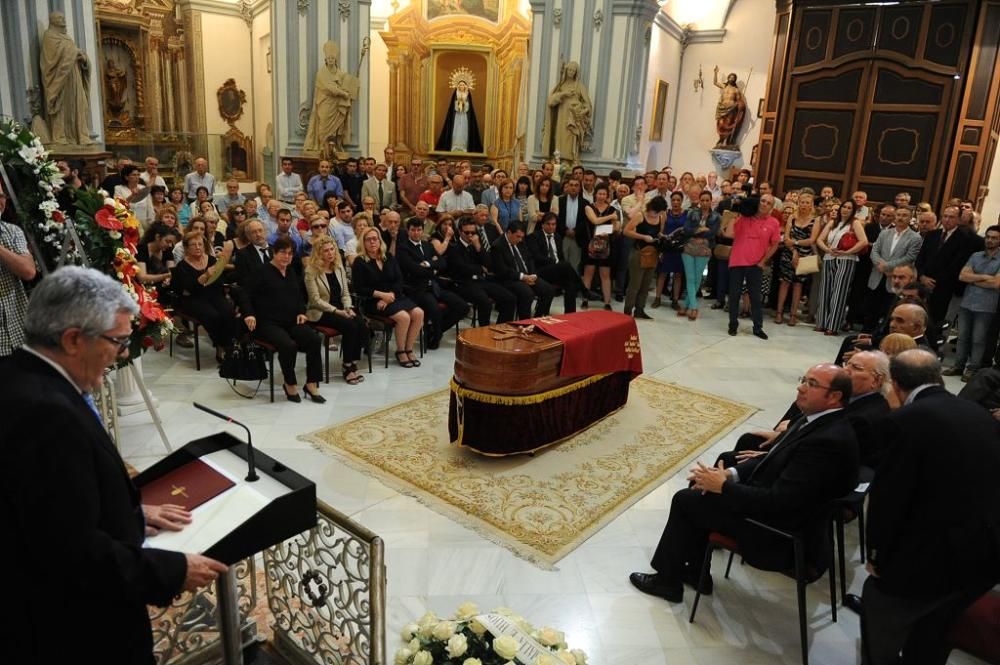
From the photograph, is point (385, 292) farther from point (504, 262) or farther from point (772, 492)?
point (772, 492)

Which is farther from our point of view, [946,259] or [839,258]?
[839,258]

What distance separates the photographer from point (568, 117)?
12672 millimetres

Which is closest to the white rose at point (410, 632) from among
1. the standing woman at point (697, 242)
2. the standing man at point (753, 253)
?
the standing man at point (753, 253)

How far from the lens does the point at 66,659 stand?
5.66ft

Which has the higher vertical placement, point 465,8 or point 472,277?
point 465,8

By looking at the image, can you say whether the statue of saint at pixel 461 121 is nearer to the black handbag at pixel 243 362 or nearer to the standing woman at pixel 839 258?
the standing woman at pixel 839 258

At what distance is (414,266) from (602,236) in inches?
115

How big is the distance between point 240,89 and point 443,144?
15.7ft

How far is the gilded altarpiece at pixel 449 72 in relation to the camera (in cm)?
1518

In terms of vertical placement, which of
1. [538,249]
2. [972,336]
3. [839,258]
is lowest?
[972,336]

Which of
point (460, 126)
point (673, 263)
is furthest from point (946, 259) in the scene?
point (460, 126)

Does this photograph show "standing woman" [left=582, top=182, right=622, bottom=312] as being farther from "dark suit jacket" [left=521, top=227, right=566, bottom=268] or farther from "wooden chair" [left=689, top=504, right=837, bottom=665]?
"wooden chair" [left=689, top=504, right=837, bottom=665]

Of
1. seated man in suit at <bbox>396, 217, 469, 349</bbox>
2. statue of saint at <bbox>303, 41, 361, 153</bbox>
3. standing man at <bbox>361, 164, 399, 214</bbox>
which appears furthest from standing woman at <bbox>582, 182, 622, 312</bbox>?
statue of saint at <bbox>303, 41, 361, 153</bbox>

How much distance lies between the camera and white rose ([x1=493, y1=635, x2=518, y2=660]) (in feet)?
6.50
